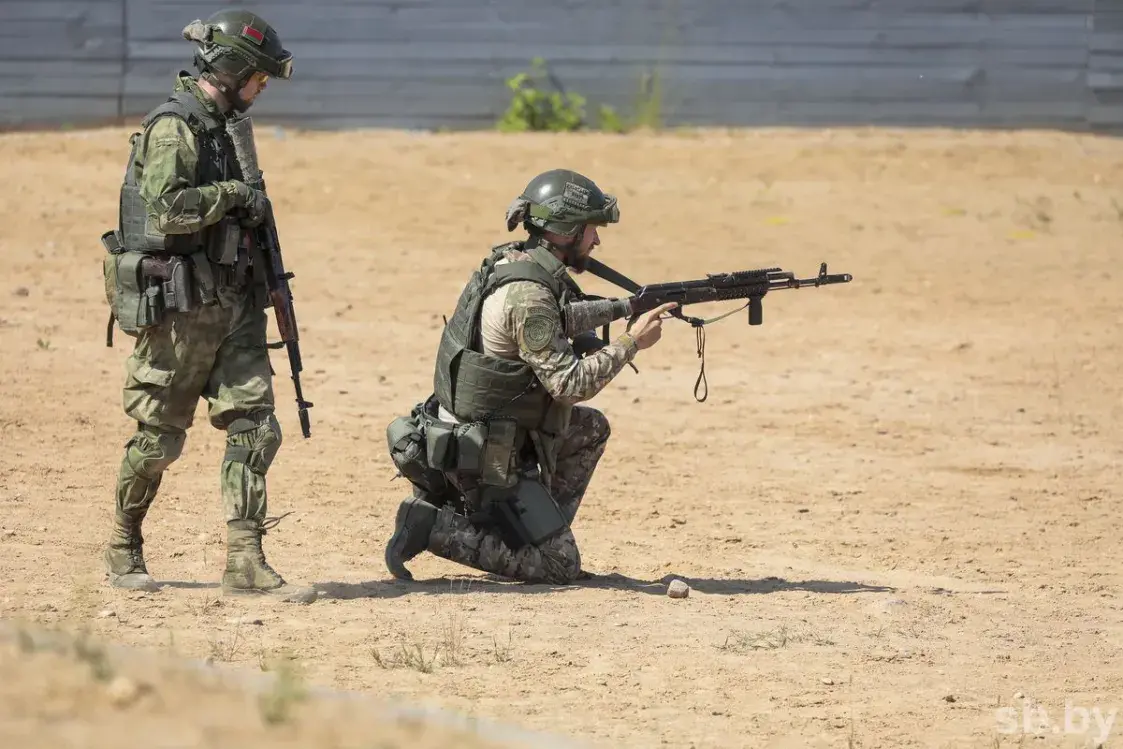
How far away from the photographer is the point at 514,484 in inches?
259

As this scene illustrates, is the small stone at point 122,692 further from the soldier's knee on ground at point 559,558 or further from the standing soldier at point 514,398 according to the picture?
the soldier's knee on ground at point 559,558

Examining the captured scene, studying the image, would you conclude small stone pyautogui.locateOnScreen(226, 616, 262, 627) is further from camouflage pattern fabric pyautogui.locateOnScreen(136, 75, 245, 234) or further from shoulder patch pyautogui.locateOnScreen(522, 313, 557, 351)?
shoulder patch pyautogui.locateOnScreen(522, 313, 557, 351)

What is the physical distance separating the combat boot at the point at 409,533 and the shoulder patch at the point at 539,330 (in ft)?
2.66

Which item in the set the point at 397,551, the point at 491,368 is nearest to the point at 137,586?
the point at 397,551

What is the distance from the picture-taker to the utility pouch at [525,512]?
6.54 metres

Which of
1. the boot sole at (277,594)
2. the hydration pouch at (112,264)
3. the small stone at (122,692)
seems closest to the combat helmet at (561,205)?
the hydration pouch at (112,264)

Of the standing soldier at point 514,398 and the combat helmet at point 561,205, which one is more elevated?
the combat helmet at point 561,205

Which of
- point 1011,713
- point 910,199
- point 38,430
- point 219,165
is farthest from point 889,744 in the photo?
point 910,199

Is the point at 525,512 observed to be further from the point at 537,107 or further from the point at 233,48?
the point at 537,107

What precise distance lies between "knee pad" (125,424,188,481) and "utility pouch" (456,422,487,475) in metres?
1.06

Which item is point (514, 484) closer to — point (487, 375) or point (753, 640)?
point (487, 375)

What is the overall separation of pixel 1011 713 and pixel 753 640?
916 mm

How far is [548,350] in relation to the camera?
6.29m

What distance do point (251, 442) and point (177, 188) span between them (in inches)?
36.7
